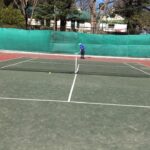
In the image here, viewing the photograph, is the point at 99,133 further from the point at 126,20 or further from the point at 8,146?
the point at 126,20

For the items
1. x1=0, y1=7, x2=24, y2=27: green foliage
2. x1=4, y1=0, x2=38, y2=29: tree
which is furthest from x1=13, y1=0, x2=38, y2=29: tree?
x1=0, y1=7, x2=24, y2=27: green foliage

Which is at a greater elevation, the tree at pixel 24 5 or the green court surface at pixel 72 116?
the tree at pixel 24 5

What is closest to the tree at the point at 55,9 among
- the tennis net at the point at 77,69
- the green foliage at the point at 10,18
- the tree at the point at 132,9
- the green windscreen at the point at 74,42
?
the tree at the point at 132,9

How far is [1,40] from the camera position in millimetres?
40125

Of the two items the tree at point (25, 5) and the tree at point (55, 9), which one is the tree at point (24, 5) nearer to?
the tree at point (25, 5)

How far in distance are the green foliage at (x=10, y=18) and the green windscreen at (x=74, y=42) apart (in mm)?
11839

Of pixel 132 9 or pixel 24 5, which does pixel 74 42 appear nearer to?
pixel 24 5

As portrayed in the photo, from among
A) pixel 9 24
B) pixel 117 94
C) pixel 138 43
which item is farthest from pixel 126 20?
pixel 117 94

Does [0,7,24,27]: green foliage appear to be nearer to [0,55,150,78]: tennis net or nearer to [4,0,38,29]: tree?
[4,0,38,29]: tree

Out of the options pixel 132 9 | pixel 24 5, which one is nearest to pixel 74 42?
pixel 24 5

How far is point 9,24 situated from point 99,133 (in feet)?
152

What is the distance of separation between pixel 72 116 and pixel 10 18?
44252 millimetres

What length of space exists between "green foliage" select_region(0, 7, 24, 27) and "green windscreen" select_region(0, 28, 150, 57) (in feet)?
38.8

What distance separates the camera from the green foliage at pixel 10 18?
2048 inches
